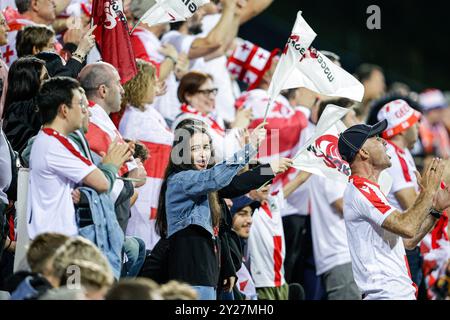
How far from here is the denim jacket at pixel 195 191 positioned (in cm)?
695

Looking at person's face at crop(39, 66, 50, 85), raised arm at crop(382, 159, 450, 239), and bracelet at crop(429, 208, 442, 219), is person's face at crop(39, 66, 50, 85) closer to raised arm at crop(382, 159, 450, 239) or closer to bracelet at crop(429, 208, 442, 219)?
raised arm at crop(382, 159, 450, 239)

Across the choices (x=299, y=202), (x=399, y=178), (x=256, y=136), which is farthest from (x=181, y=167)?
(x=299, y=202)

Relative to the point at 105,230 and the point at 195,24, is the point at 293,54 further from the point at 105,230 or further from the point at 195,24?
the point at 195,24

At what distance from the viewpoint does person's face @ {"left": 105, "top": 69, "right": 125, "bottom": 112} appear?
292 inches

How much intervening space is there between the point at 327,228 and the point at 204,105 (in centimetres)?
151

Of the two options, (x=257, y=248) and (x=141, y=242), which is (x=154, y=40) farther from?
(x=141, y=242)

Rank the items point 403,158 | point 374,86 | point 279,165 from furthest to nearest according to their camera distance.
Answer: point 374,86, point 403,158, point 279,165

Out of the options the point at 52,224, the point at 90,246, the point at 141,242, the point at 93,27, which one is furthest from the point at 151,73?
the point at 90,246

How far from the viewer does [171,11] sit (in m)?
8.12

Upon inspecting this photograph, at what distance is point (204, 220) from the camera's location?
723cm

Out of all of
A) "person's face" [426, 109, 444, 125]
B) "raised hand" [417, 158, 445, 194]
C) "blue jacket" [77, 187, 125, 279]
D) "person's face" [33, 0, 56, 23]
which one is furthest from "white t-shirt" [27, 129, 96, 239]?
"person's face" [426, 109, 444, 125]

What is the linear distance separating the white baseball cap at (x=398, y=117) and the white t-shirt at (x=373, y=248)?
2.27m

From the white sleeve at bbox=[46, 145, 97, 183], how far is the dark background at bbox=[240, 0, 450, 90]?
8.20 meters

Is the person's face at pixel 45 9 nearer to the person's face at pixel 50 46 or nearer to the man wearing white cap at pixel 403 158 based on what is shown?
the person's face at pixel 50 46
